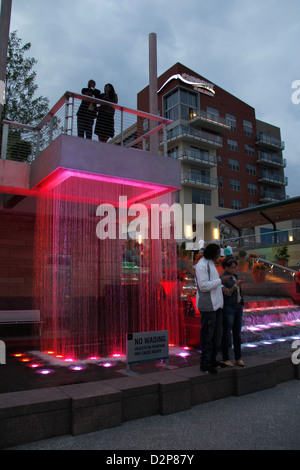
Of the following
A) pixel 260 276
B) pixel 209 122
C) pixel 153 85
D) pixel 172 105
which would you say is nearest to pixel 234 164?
pixel 209 122

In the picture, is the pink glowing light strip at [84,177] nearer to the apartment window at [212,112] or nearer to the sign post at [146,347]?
the sign post at [146,347]

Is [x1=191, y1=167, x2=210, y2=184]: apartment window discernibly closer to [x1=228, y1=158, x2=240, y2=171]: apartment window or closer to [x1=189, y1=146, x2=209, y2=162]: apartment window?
[x1=189, y1=146, x2=209, y2=162]: apartment window

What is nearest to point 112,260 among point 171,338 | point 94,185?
point 94,185

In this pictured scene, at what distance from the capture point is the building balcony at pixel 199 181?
3875 cm

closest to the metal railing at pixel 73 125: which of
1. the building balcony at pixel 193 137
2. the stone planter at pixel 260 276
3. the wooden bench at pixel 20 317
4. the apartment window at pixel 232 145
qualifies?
the wooden bench at pixel 20 317

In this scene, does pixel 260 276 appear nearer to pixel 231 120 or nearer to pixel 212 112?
pixel 212 112

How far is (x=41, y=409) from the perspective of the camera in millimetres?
3570

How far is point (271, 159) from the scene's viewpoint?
49.5m

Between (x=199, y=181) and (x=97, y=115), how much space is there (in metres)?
32.3

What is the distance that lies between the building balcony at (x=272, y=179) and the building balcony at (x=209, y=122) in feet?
28.2

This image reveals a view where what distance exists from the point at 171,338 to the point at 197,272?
11.4ft

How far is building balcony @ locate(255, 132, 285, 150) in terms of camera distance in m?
48.8

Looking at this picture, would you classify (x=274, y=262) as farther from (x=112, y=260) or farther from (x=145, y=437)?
(x=145, y=437)

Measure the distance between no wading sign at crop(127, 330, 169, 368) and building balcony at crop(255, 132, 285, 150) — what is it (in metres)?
47.8
